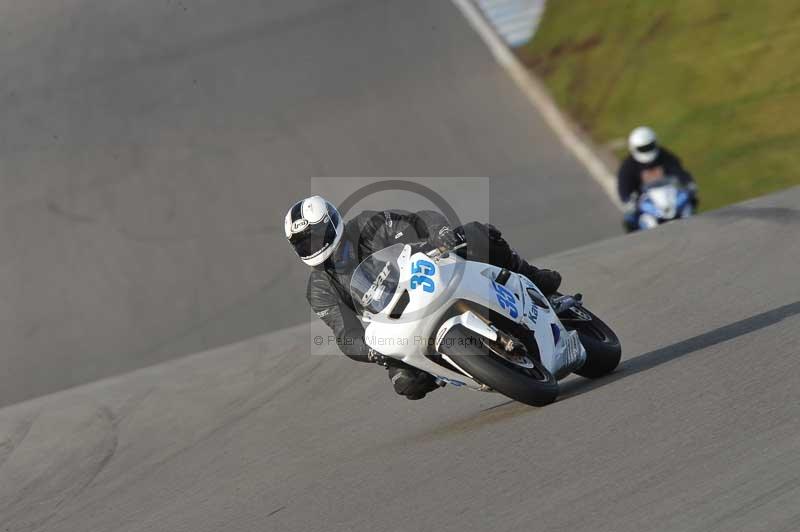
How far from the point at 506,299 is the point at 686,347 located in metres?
1.64

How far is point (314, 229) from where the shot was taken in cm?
567

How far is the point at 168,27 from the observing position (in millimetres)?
15008

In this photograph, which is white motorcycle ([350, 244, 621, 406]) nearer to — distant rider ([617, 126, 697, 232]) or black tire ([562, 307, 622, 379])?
black tire ([562, 307, 622, 379])

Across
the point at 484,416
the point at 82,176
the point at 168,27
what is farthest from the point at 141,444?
the point at 168,27

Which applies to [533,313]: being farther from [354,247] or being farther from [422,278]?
[354,247]

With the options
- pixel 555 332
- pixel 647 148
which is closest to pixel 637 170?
pixel 647 148

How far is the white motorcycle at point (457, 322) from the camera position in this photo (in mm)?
5297

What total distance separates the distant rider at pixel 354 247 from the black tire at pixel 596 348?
57 centimetres

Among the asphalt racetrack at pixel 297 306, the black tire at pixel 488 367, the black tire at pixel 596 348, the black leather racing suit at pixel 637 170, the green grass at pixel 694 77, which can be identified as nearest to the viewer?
the asphalt racetrack at pixel 297 306

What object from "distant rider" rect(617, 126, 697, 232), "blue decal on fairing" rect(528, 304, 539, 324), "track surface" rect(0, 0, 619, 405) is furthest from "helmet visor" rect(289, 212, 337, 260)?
"distant rider" rect(617, 126, 697, 232)

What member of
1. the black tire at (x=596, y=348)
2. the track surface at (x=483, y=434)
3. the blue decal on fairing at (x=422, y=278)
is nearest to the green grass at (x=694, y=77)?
the track surface at (x=483, y=434)

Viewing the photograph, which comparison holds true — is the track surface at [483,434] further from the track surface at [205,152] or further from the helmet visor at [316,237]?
the track surface at [205,152]

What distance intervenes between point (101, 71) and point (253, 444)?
8.69 metres

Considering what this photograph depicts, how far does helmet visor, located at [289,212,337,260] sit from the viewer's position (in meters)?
5.68
